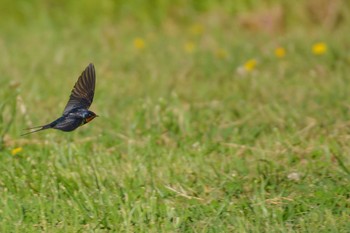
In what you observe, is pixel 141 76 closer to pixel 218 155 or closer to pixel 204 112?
pixel 204 112

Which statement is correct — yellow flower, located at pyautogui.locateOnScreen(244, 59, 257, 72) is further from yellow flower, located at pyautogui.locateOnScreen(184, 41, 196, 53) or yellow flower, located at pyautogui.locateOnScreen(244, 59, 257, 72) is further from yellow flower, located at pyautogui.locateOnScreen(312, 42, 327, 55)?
yellow flower, located at pyautogui.locateOnScreen(184, 41, 196, 53)

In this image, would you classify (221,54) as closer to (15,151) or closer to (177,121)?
(177,121)

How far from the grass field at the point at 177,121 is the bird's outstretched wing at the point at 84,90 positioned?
0.98 feet

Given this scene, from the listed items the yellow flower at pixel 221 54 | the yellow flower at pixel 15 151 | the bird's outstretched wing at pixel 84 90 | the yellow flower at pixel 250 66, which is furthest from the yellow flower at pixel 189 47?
the bird's outstretched wing at pixel 84 90

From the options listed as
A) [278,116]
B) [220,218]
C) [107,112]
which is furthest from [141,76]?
[220,218]

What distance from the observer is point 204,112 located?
452 cm

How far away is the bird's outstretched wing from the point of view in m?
3.44

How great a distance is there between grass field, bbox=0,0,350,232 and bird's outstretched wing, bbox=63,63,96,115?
30 centimetres

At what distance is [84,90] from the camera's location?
3465mm

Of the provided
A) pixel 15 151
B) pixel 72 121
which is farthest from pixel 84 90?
pixel 15 151

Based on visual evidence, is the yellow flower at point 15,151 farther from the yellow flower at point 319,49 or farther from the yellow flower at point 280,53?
the yellow flower at point 319,49

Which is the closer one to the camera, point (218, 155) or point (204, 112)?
point (218, 155)

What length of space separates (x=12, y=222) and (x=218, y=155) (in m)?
1.15

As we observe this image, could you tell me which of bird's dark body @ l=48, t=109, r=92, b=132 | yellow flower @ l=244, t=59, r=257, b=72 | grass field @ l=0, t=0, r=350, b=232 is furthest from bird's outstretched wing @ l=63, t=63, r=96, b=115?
yellow flower @ l=244, t=59, r=257, b=72
